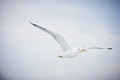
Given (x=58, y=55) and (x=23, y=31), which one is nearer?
(x=58, y=55)

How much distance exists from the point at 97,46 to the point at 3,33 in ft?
4.63

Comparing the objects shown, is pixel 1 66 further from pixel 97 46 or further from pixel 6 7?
pixel 97 46

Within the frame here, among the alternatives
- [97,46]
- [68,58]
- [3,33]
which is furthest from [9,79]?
[97,46]

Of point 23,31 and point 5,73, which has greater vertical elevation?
point 23,31

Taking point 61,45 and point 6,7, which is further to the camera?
point 6,7

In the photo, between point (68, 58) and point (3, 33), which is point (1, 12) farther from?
point (68, 58)

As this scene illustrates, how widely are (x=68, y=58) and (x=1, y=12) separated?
3.97 ft

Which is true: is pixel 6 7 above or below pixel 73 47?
above

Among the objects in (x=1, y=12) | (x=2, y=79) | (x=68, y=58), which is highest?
(x=1, y=12)

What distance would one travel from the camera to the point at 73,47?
10.4 ft

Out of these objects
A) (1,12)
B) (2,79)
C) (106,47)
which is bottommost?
(2,79)

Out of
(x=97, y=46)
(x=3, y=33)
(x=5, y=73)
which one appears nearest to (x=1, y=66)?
(x=5, y=73)

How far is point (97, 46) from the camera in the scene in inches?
132

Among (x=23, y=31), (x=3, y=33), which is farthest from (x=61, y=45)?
(x=3, y=33)
